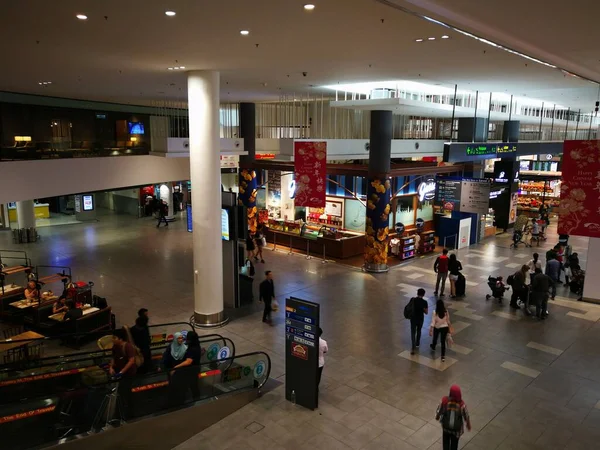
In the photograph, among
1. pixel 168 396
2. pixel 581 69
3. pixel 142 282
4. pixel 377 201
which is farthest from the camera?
pixel 377 201

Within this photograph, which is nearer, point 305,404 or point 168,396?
point 168,396

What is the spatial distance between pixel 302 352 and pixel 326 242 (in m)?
10.6

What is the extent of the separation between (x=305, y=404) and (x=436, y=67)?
6.87 meters

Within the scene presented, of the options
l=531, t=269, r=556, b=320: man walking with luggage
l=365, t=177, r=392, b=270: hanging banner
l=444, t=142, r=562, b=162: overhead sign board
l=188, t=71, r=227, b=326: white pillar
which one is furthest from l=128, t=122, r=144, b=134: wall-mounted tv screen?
l=531, t=269, r=556, b=320: man walking with luggage

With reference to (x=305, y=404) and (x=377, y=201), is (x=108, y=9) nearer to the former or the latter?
(x=305, y=404)

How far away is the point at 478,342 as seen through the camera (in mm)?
10672

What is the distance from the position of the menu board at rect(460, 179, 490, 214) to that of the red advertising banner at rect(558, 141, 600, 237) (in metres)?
7.00

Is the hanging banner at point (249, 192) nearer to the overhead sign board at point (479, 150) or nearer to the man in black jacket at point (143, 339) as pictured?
the overhead sign board at point (479, 150)

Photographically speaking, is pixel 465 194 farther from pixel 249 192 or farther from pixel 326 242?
pixel 249 192

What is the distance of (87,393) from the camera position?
20.7 feet

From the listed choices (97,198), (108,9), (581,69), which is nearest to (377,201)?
(581,69)

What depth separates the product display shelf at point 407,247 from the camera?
18.0 m

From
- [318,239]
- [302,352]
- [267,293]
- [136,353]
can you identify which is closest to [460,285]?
[267,293]

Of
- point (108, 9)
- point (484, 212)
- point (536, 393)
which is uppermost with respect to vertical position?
point (108, 9)
